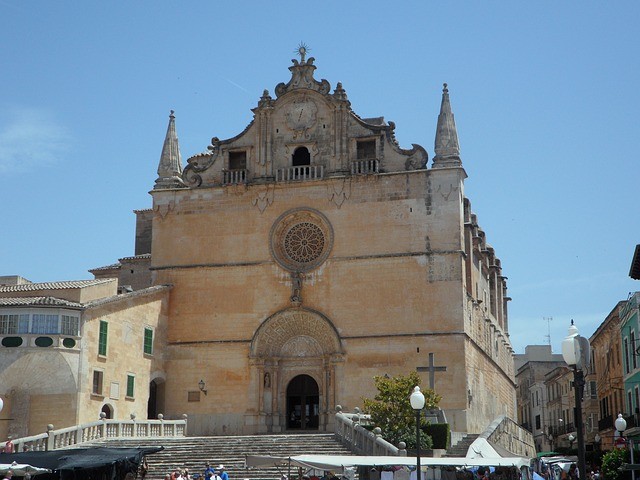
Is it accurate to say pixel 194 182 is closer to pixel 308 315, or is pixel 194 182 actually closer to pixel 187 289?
pixel 187 289

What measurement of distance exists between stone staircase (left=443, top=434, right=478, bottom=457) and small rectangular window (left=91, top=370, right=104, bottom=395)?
12.7 m

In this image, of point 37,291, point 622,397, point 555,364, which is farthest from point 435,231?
point 555,364

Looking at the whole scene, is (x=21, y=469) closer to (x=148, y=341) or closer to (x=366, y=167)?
(x=148, y=341)

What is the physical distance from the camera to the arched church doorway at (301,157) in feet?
135

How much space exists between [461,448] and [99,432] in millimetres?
12234

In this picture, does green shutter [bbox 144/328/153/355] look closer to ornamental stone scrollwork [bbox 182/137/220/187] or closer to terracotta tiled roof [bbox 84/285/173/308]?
terracotta tiled roof [bbox 84/285/173/308]

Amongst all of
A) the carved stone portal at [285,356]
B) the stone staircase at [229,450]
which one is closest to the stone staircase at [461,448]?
the stone staircase at [229,450]

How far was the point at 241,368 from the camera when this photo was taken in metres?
39.5

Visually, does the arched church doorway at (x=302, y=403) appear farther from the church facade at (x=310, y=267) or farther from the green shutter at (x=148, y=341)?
the green shutter at (x=148, y=341)

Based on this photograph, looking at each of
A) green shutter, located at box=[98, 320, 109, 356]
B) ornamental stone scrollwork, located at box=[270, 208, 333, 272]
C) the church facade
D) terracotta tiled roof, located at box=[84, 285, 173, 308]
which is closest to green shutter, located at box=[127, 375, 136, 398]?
green shutter, located at box=[98, 320, 109, 356]

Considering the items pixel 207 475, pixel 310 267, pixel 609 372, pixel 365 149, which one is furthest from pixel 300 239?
pixel 609 372

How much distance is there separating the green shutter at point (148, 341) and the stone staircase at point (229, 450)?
19.8ft

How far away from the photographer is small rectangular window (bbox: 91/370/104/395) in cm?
3572

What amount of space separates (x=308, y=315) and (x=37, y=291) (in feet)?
34.1
